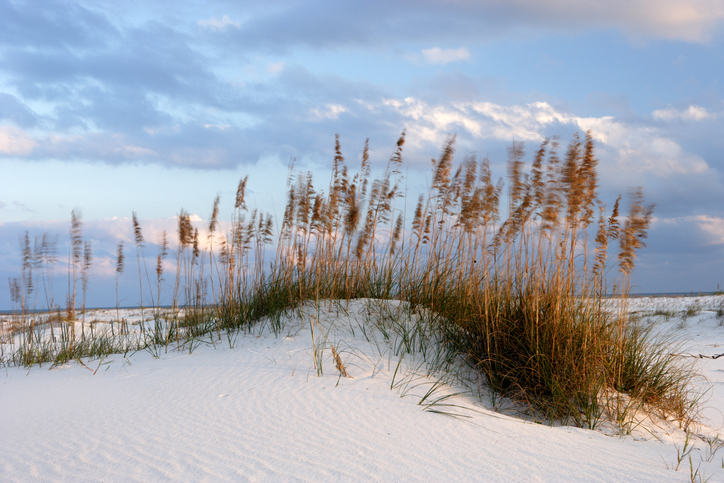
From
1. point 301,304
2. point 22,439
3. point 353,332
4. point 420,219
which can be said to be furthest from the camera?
point 420,219

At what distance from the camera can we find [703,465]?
2555mm

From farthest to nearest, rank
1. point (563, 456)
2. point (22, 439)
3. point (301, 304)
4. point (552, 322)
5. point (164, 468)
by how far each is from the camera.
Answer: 1. point (301, 304)
2. point (552, 322)
3. point (22, 439)
4. point (563, 456)
5. point (164, 468)

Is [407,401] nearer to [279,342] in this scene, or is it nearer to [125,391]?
[279,342]

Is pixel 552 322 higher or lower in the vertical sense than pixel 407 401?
higher

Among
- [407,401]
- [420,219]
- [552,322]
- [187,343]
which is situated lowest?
[187,343]

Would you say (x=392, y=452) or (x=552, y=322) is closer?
(x=392, y=452)

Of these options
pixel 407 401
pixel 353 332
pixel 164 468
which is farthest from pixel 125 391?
pixel 407 401

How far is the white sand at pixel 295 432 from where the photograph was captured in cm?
227

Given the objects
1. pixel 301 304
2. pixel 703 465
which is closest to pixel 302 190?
pixel 301 304

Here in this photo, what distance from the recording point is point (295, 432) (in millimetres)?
2688

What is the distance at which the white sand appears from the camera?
2266 millimetres

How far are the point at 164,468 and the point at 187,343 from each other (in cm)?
332

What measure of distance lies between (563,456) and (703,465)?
2.81 feet

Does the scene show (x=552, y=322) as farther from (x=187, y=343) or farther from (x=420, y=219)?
(x=187, y=343)
